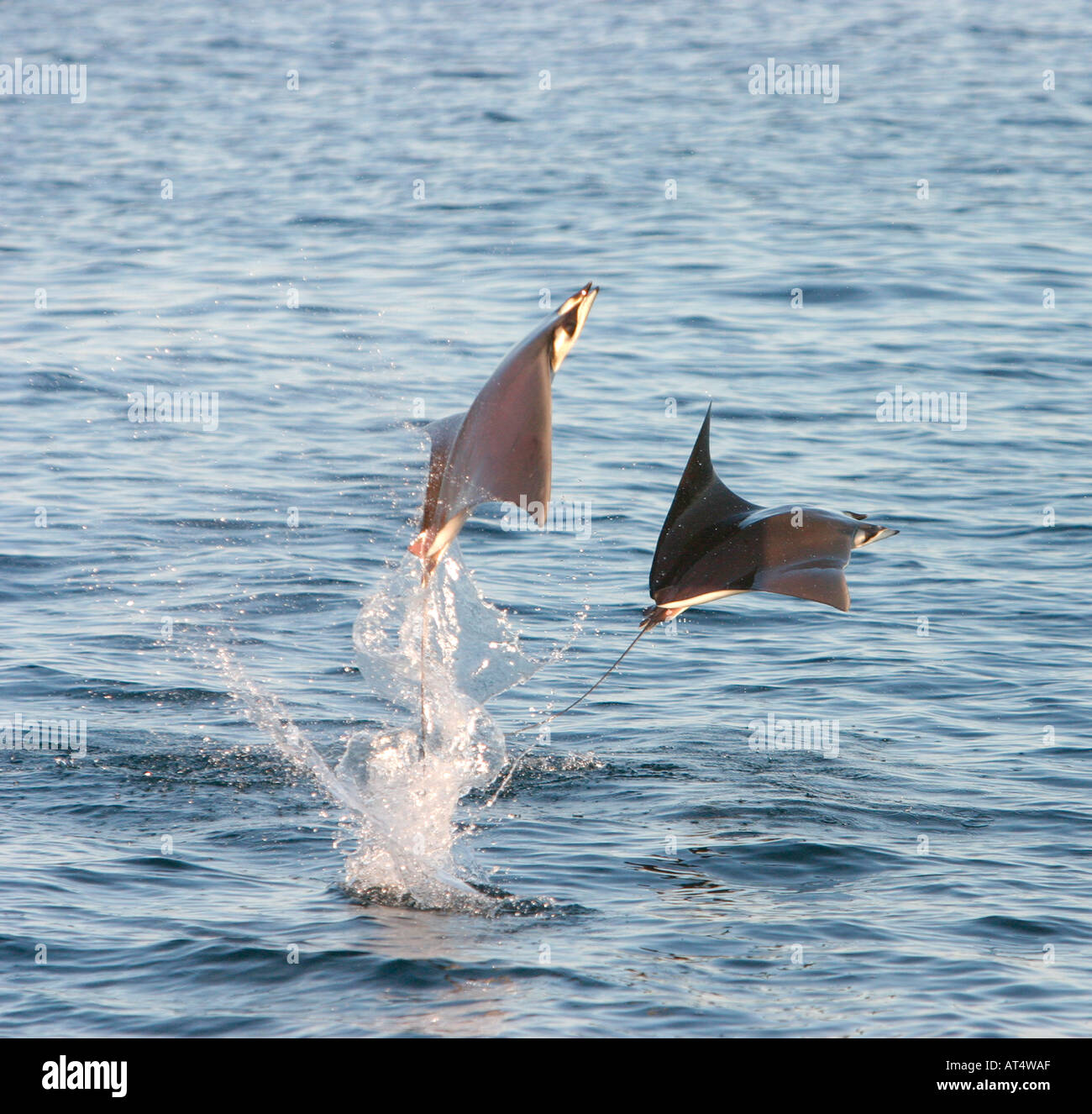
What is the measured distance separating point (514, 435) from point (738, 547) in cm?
155

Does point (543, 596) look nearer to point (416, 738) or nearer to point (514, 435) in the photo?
point (416, 738)

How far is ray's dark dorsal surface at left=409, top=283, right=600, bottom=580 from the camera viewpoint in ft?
20.2

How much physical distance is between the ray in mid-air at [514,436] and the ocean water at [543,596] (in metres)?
1.62

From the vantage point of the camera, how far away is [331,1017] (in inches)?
228

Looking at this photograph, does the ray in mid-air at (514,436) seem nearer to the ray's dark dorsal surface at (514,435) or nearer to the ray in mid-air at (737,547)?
the ray's dark dorsal surface at (514,435)

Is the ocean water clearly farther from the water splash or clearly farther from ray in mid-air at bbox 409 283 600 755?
ray in mid-air at bbox 409 283 600 755

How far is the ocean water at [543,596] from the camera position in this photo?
6.32 metres

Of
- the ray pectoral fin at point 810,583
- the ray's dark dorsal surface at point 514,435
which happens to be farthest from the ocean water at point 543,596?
the ray's dark dorsal surface at point 514,435

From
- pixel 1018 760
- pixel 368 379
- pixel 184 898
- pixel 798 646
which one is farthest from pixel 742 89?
pixel 184 898

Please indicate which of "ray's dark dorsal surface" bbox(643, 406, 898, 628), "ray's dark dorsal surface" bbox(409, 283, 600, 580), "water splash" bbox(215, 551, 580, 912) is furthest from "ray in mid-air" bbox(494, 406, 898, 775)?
"water splash" bbox(215, 551, 580, 912)

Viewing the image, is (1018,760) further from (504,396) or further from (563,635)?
(504,396)

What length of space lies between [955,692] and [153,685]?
5281 mm

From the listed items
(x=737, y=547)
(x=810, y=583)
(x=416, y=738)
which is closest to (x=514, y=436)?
(x=737, y=547)

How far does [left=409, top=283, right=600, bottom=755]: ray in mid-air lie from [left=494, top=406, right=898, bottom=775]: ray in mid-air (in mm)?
1085
